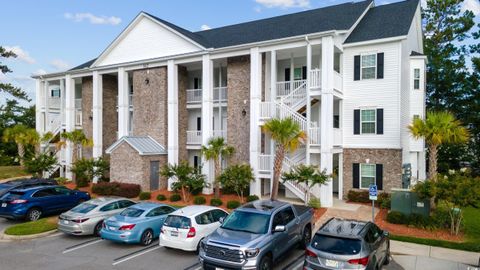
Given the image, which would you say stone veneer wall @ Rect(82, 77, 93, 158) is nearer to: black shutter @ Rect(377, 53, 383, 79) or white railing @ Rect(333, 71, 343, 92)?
white railing @ Rect(333, 71, 343, 92)

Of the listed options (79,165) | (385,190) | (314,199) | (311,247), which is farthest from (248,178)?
(79,165)

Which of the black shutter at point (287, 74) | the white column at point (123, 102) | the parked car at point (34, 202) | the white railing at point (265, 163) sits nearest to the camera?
the parked car at point (34, 202)

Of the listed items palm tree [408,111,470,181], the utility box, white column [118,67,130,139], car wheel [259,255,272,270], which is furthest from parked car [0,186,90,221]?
palm tree [408,111,470,181]

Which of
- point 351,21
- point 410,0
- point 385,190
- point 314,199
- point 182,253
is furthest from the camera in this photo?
point 410,0

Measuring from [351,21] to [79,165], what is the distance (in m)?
21.8

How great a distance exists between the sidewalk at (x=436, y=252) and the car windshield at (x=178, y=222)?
7.26 m

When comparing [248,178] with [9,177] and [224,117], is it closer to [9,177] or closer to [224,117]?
[224,117]

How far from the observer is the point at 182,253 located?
1173cm

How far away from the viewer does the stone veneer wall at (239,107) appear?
73.3 ft

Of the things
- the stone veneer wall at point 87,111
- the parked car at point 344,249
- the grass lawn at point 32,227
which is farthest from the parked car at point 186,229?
the stone veneer wall at point 87,111

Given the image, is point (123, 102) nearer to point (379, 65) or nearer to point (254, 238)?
point (379, 65)

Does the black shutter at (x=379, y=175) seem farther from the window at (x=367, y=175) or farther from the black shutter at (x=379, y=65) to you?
the black shutter at (x=379, y=65)

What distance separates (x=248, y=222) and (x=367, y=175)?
42.3 ft

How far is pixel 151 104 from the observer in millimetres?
25688
